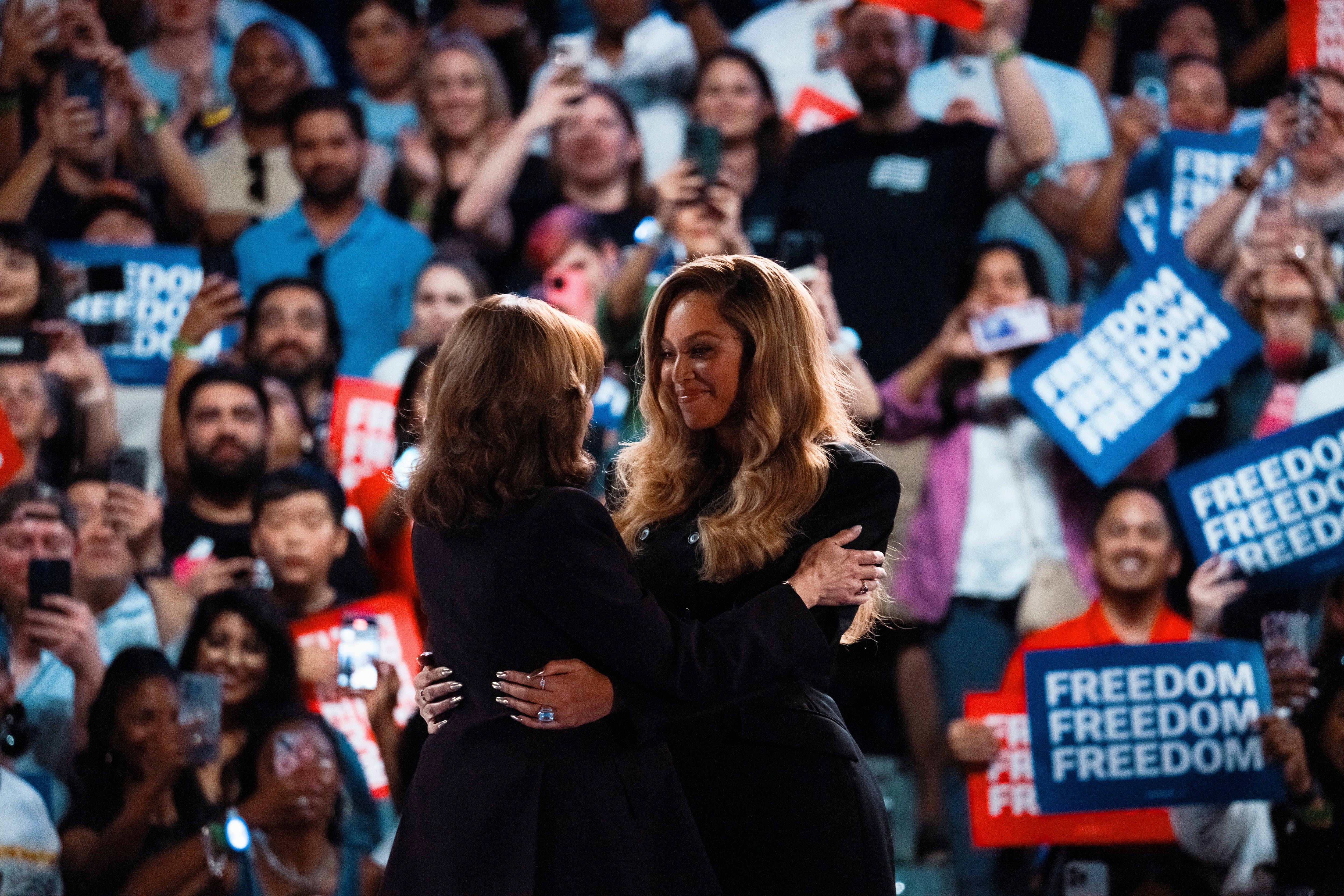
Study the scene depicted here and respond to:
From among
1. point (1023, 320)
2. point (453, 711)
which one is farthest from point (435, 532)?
point (1023, 320)

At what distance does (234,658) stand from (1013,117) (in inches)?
103

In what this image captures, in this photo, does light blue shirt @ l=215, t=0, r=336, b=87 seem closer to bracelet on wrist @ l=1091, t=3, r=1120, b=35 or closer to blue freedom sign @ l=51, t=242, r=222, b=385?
blue freedom sign @ l=51, t=242, r=222, b=385

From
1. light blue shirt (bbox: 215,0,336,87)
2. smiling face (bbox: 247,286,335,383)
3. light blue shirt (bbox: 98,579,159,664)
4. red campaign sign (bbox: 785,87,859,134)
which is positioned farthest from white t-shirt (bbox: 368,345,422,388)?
red campaign sign (bbox: 785,87,859,134)

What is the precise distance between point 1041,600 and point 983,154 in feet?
4.23

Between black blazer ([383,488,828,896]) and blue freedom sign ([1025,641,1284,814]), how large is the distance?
236 centimetres

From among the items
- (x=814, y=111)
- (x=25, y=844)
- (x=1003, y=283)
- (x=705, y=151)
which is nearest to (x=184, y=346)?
(x=25, y=844)

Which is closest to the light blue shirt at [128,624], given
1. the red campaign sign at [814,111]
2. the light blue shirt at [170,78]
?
the light blue shirt at [170,78]

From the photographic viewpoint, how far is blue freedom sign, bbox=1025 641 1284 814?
156 inches

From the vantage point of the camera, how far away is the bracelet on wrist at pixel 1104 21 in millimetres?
4715

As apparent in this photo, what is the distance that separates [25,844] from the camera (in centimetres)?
384

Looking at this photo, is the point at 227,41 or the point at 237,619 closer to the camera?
the point at 237,619

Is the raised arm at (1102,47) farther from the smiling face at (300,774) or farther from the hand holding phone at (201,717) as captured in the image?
the hand holding phone at (201,717)

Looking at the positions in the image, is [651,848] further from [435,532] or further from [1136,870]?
[1136,870]

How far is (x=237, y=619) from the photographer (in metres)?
4.16
